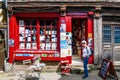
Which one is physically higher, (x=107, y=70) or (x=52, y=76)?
(x=107, y=70)

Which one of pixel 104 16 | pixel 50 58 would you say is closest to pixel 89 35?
pixel 104 16

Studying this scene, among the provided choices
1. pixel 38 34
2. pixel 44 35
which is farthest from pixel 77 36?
pixel 38 34

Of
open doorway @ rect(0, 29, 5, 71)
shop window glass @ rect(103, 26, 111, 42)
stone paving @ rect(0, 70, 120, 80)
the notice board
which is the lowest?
stone paving @ rect(0, 70, 120, 80)

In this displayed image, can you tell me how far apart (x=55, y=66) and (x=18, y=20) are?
10.1ft

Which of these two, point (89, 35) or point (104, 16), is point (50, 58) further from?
point (104, 16)

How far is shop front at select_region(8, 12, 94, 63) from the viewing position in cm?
1537

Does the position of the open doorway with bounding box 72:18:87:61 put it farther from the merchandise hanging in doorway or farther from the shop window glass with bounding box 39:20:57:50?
the shop window glass with bounding box 39:20:57:50

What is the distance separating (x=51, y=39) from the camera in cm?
1588

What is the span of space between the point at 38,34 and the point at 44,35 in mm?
320

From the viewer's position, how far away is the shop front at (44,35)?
1537 centimetres

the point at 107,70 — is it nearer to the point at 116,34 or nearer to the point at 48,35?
the point at 116,34

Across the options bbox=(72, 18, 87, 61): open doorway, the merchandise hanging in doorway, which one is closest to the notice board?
bbox=(72, 18, 87, 61): open doorway

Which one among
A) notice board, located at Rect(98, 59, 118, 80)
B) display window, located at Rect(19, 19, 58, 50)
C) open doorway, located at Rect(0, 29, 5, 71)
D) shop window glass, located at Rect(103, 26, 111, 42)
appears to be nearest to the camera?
notice board, located at Rect(98, 59, 118, 80)

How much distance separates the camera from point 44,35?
51.9 feet
